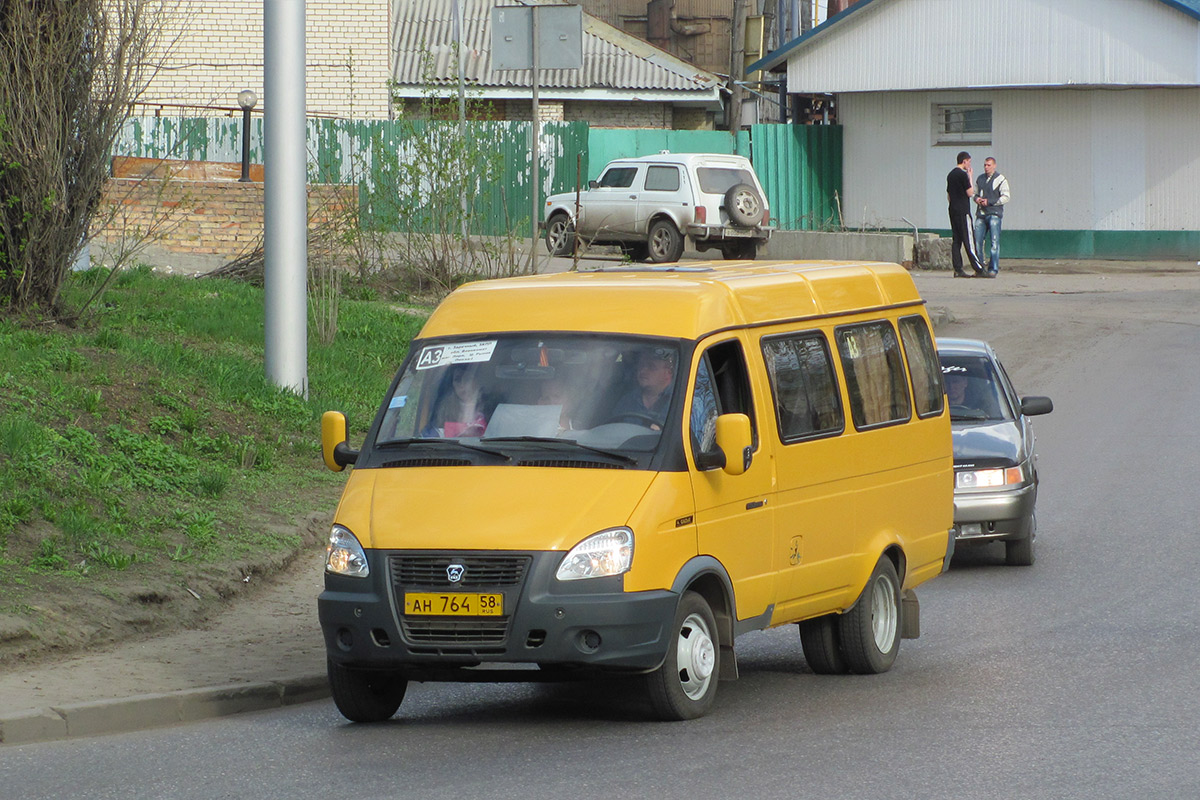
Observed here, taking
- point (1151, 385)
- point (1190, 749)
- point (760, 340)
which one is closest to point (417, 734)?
point (760, 340)

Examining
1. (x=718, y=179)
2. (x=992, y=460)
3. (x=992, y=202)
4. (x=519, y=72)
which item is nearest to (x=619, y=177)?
(x=718, y=179)

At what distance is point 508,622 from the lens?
7.28 metres

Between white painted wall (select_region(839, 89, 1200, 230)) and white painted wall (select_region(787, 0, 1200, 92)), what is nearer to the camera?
white painted wall (select_region(787, 0, 1200, 92))

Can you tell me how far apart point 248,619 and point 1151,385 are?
42.9ft

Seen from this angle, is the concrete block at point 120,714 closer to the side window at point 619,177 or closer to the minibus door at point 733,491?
the minibus door at point 733,491

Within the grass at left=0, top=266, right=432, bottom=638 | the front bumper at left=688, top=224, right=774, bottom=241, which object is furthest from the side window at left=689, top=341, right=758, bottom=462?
the front bumper at left=688, top=224, right=774, bottom=241

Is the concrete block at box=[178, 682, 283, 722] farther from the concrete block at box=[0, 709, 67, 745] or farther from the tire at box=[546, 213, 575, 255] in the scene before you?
the tire at box=[546, 213, 575, 255]

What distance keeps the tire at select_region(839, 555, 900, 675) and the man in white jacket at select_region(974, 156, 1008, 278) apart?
21.1 metres

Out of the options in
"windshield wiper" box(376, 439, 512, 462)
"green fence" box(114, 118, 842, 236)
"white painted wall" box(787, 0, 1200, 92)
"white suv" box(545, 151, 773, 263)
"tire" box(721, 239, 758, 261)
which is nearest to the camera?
"windshield wiper" box(376, 439, 512, 462)

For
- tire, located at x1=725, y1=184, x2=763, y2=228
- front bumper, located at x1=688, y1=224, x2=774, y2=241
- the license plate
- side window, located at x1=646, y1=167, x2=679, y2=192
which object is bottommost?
the license plate

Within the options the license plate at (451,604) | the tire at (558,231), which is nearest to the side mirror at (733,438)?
the license plate at (451,604)

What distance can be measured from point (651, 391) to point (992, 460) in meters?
5.13

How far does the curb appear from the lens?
764 cm

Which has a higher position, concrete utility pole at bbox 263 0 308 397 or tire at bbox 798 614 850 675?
concrete utility pole at bbox 263 0 308 397
